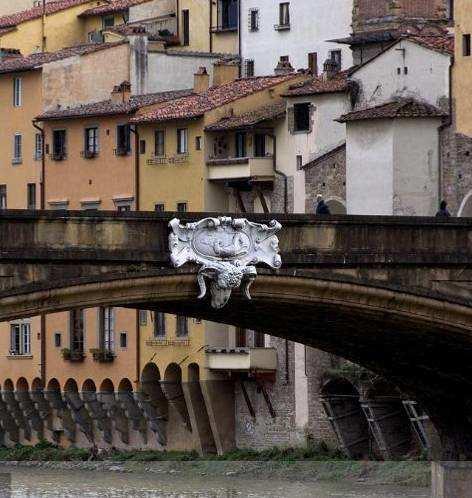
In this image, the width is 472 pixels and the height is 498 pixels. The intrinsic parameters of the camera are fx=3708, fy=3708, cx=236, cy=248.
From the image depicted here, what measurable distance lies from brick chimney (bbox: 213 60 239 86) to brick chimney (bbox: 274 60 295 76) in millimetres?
→ 2839

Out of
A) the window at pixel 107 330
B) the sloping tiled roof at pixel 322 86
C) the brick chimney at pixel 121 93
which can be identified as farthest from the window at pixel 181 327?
the brick chimney at pixel 121 93

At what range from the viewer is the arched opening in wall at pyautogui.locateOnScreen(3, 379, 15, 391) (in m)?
103

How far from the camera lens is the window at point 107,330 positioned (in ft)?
324

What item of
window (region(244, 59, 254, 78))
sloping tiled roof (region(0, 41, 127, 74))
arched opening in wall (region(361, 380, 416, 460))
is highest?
sloping tiled roof (region(0, 41, 127, 74))

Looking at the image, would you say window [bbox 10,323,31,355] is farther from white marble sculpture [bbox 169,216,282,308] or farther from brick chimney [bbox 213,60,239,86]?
white marble sculpture [bbox 169,216,282,308]

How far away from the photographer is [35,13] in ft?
359

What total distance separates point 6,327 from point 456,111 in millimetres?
25159

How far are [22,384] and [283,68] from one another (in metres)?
13.1

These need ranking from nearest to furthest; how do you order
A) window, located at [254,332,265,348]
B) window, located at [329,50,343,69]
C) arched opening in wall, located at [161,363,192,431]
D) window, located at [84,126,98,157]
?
window, located at [254,332,265,348], window, located at [329,50,343,69], arched opening in wall, located at [161,363,192,431], window, located at [84,126,98,157]

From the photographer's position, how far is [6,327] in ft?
340

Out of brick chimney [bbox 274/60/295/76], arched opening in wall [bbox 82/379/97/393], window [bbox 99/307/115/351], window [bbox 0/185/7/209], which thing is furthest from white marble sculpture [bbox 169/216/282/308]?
window [bbox 0/185/7/209]

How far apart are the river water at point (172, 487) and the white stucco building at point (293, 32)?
485 inches

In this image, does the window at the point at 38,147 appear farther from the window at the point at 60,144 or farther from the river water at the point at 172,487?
the river water at the point at 172,487

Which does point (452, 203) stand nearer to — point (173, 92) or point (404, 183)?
point (404, 183)
